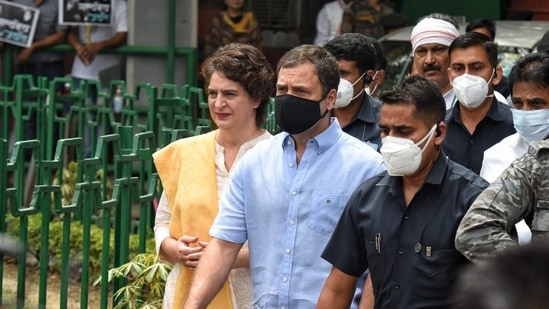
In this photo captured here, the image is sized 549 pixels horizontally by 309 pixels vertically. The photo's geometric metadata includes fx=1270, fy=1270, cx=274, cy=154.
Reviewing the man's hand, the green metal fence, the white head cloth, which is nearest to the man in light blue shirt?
the man's hand

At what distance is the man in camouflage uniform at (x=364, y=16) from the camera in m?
Answer: 11.7

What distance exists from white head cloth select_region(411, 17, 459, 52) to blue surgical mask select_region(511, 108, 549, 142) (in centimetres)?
205

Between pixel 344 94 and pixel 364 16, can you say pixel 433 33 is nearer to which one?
pixel 344 94

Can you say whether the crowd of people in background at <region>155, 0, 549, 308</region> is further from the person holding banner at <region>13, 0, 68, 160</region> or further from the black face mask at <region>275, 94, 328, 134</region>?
the person holding banner at <region>13, 0, 68, 160</region>

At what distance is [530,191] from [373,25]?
26.5ft

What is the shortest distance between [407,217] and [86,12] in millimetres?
7933

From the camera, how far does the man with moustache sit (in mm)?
6469

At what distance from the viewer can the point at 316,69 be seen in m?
4.51

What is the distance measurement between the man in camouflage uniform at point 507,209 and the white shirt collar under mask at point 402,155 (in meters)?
0.28

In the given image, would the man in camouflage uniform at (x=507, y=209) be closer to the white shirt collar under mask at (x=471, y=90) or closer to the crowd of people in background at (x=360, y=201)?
the crowd of people in background at (x=360, y=201)

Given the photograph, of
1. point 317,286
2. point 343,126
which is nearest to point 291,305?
point 317,286

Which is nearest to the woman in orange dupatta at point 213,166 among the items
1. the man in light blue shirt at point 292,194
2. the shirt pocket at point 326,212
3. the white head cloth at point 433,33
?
the man in light blue shirt at point 292,194

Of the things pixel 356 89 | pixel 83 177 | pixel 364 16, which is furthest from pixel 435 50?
pixel 364 16

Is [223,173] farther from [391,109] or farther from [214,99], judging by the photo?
[391,109]
